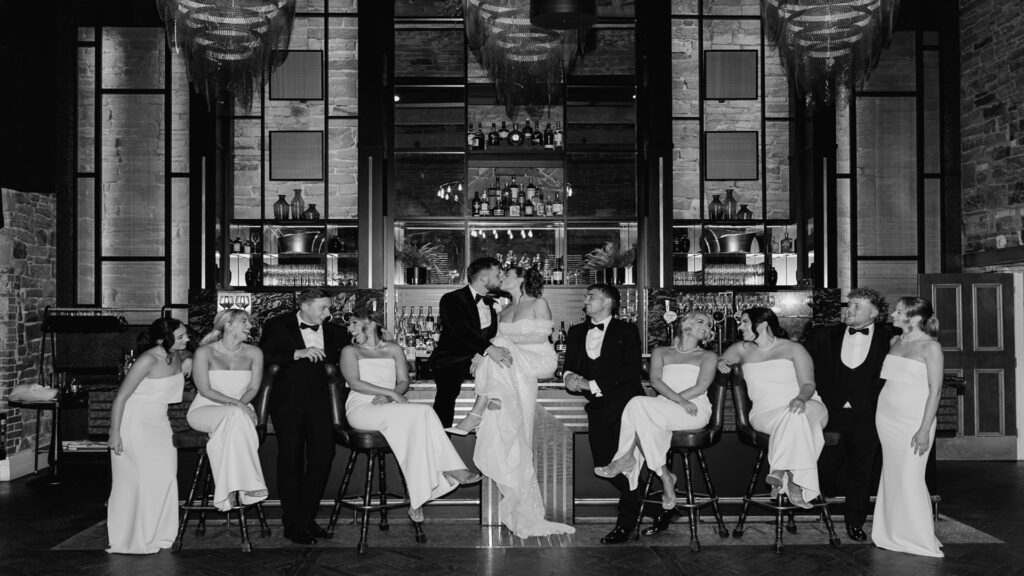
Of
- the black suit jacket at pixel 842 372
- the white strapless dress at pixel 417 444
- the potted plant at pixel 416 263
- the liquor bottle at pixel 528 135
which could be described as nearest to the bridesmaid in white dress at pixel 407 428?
the white strapless dress at pixel 417 444

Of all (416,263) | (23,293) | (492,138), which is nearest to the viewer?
(23,293)

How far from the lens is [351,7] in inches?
364

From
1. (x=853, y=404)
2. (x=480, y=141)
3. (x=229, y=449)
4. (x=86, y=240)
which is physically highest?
(x=480, y=141)

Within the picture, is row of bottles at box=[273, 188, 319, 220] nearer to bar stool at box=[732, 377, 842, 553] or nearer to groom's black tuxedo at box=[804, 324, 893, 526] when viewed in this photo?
bar stool at box=[732, 377, 842, 553]

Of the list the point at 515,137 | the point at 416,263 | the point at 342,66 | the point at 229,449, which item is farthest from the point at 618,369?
the point at 342,66

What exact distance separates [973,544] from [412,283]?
5227 millimetres

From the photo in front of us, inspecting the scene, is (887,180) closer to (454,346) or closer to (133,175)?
(454,346)

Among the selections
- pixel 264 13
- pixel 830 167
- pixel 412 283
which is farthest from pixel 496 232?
pixel 264 13

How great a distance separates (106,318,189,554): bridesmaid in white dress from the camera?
5.02 meters

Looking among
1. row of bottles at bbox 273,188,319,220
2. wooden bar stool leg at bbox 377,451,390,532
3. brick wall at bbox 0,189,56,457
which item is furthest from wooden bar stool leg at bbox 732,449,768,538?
brick wall at bbox 0,189,56,457

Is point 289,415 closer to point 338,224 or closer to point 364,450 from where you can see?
point 364,450

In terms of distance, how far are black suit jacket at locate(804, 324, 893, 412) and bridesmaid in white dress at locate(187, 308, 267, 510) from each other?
3.25 m

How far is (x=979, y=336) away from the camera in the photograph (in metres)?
8.56

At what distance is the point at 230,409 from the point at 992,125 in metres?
7.38
